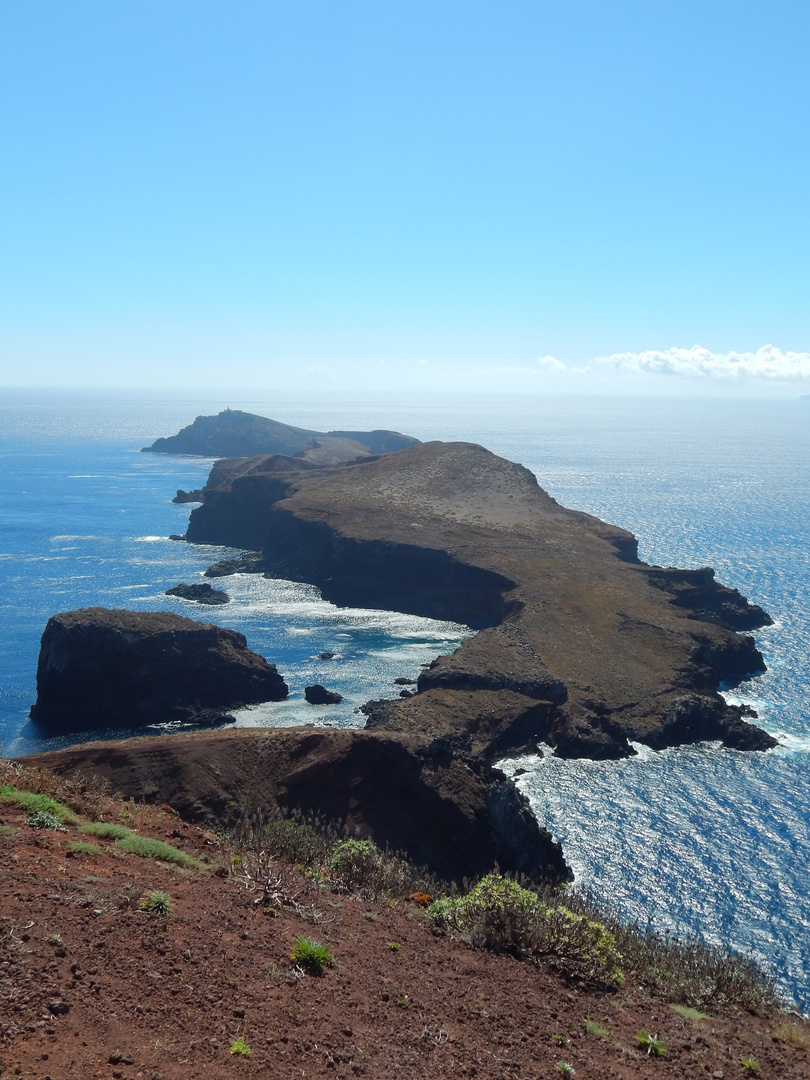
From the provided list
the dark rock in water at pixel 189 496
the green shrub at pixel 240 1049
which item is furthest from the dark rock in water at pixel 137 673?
the dark rock in water at pixel 189 496

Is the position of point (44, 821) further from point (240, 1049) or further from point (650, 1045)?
point (650, 1045)

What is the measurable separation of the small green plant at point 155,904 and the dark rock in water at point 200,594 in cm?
8866

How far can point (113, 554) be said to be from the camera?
125625 mm

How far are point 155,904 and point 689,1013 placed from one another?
1084 cm

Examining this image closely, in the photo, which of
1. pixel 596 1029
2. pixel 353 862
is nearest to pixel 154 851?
pixel 353 862

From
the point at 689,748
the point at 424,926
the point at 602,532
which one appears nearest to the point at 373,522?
the point at 602,532

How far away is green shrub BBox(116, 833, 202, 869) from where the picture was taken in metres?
18.5

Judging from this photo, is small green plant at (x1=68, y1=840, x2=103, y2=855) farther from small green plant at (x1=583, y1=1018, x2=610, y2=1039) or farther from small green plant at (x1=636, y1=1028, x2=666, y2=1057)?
small green plant at (x1=636, y1=1028, x2=666, y2=1057)

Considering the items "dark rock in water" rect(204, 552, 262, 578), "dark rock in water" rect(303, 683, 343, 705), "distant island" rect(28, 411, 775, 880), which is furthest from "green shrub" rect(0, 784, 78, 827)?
"dark rock in water" rect(204, 552, 262, 578)

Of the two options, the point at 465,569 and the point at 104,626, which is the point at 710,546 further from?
the point at 104,626

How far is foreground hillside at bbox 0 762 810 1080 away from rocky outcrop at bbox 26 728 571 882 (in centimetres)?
2574

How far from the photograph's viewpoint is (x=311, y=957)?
14.6 m

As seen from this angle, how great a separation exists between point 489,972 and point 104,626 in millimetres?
62918

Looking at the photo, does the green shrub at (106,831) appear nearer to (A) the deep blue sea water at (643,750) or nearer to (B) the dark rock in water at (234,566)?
A: (A) the deep blue sea water at (643,750)
